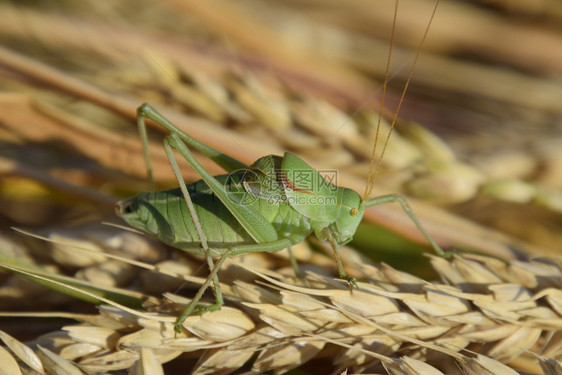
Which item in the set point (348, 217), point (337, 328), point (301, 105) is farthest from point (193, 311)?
point (301, 105)

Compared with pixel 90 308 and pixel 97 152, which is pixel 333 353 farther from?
pixel 97 152

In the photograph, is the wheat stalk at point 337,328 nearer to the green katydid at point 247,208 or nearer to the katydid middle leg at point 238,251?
the katydid middle leg at point 238,251

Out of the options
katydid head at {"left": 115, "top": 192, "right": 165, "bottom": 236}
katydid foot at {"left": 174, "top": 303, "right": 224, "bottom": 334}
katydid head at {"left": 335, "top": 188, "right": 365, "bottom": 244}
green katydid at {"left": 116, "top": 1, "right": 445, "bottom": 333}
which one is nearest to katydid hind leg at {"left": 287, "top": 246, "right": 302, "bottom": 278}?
green katydid at {"left": 116, "top": 1, "right": 445, "bottom": 333}

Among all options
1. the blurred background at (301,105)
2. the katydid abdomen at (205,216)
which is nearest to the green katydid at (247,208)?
the katydid abdomen at (205,216)

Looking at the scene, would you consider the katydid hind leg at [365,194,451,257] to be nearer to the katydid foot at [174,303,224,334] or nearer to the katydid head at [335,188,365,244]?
the katydid head at [335,188,365,244]

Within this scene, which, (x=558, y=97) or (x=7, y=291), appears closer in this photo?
(x=7, y=291)

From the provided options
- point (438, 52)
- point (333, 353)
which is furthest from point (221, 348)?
point (438, 52)

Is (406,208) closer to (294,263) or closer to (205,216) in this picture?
(294,263)
